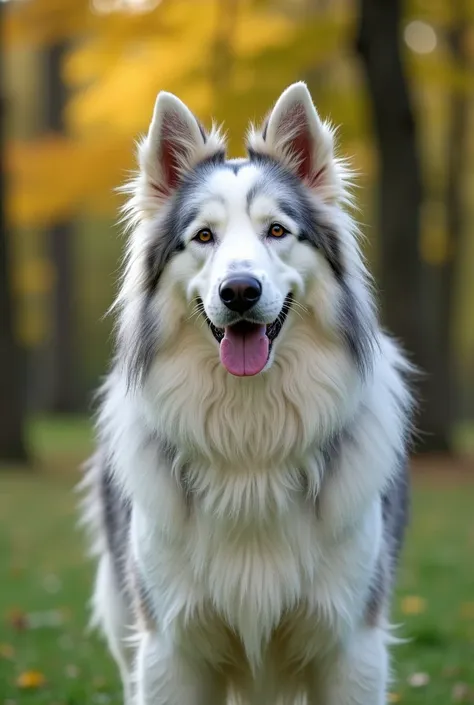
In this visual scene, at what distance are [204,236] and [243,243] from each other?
0.71 feet

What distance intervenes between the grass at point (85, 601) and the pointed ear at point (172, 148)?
277 cm

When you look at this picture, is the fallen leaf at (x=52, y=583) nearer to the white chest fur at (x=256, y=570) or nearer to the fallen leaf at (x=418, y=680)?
the fallen leaf at (x=418, y=680)

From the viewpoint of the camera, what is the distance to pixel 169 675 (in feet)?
13.5

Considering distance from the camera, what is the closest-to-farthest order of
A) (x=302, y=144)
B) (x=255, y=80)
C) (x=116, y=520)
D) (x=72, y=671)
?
(x=302, y=144), (x=116, y=520), (x=72, y=671), (x=255, y=80)

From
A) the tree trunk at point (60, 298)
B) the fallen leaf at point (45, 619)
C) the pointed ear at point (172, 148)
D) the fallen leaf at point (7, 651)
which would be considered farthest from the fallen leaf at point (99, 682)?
the tree trunk at point (60, 298)

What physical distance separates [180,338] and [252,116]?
10234mm

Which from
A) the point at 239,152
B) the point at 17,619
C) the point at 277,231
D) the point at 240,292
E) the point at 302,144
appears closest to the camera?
the point at 240,292

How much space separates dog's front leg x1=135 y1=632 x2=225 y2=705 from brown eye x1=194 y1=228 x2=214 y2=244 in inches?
60.4

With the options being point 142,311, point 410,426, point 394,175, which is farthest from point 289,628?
point 394,175

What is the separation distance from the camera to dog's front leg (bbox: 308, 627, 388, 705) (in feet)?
13.4

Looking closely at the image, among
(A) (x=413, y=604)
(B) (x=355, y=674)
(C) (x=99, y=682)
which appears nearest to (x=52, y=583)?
(C) (x=99, y=682)

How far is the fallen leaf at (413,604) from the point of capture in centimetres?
726

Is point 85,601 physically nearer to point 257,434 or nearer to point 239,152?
point 257,434

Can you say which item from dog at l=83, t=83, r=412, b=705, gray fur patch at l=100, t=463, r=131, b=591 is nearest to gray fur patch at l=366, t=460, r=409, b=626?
dog at l=83, t=83, r=412, b=705
